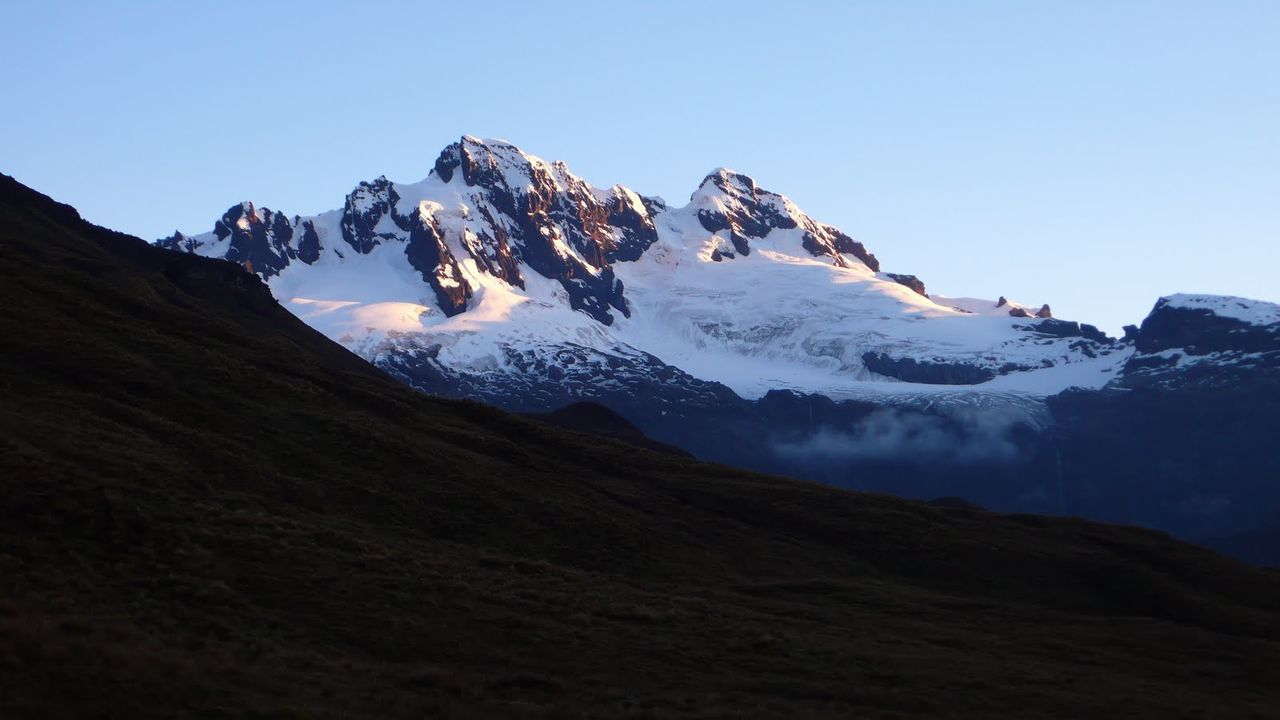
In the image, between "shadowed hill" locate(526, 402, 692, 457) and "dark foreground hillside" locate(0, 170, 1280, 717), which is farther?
"shadowed hill" locate(526, 402, 692, 457)

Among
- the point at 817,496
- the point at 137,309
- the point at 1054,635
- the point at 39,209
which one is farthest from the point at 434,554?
the point at 39,209

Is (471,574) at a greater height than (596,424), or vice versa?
(596,424)

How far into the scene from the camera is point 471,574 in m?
59.9

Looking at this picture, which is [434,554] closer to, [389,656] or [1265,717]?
[389,656]

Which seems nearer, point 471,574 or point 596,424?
point 471,574

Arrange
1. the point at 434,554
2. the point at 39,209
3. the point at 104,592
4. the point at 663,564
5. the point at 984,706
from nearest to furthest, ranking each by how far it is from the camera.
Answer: the point at 104,592
the point at 984,706
the point at 434,554
the point at 663,564
the point at 39,209

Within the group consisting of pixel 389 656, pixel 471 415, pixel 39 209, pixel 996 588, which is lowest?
pixel 389 656

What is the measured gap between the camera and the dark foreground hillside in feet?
137

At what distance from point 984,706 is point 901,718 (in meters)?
5.11

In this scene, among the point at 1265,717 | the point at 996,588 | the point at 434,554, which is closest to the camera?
the point at 1265,717

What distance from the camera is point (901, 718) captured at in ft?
147

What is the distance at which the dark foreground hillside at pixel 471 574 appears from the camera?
41906mm

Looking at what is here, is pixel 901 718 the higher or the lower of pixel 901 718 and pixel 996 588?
the lower

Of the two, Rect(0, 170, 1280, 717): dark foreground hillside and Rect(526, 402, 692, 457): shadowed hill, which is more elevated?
Rect(526, 402, 692, 457): shadowed hill
